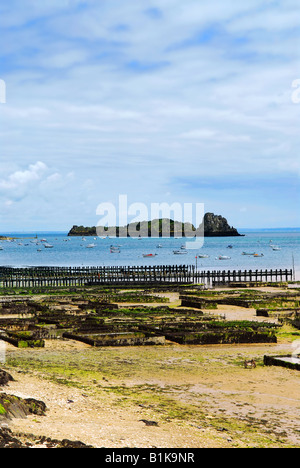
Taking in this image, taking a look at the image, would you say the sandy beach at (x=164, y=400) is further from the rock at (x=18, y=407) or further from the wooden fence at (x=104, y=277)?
the wooden fence at (x=104, y=277)

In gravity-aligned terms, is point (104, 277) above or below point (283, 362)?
below

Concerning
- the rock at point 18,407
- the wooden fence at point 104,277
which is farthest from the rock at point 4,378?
the wooden fence at point 104,277

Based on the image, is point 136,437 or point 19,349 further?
point 19,349

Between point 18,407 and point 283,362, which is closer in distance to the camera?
point 18,407

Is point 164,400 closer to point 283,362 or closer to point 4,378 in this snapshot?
point 4,378

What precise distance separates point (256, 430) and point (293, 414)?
1.78 m

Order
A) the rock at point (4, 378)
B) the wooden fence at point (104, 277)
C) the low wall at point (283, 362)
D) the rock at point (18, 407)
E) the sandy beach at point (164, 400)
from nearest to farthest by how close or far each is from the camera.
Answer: the sandy beach at point (164, 400), the rock at point (18, 407), the rock at point (4, 378), the low wall at point (283, 362), the wooden fence at point (104, 277)

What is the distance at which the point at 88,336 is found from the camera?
2497cm

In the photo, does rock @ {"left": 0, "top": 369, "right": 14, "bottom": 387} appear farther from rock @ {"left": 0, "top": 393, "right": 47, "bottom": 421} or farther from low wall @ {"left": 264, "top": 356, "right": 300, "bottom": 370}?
low wall @ {"left": 264, "top": 356, "right": 300, "bottom": 370}

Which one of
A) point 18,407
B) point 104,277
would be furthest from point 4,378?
point 104,277
